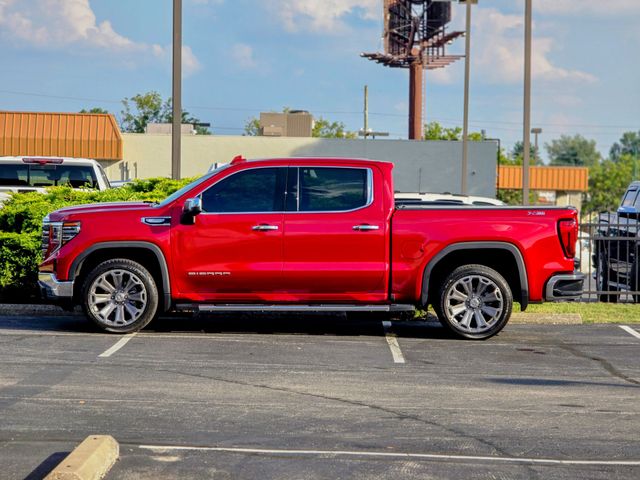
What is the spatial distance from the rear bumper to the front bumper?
5.28 meters

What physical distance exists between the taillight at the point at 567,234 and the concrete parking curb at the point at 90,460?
6707mm

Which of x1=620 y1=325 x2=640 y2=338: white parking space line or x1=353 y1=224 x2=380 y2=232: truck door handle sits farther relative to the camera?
x1=620 y1=325 x2=640 y2=338: white parking space line

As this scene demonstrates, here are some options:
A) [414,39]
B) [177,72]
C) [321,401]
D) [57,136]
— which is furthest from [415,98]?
[321,401]

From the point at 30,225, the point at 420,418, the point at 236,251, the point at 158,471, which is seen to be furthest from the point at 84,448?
the point at 30,225

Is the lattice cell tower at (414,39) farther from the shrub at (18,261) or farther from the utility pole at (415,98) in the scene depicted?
the shrub at (18,261)

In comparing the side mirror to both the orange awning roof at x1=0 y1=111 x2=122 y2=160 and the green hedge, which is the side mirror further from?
the orange awning roof at x1=0 y1=111 x2=122 y2=160

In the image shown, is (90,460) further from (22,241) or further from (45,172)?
(45,172)

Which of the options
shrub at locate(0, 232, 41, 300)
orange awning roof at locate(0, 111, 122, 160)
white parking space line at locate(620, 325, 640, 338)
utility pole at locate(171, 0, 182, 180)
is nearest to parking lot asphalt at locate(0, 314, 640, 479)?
white parking space line at locate(620, 325, 640, 338)

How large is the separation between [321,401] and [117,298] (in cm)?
418

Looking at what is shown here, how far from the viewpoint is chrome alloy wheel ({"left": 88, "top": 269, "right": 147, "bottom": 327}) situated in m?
12.3

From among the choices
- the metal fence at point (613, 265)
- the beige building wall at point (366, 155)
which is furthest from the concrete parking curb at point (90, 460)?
the beige building wall at point (366, 155)

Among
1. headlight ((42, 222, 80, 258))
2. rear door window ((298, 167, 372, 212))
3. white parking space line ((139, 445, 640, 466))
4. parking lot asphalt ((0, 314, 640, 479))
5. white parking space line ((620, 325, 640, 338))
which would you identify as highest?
rear door window ((298, 167, 372, 212))

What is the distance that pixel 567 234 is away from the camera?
40.6 feet

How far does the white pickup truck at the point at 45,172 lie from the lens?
23.1 metres
